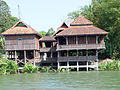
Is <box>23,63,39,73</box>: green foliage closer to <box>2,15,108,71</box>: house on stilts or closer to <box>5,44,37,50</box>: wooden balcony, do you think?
<box>2,15,108,71</box>: house on stilts

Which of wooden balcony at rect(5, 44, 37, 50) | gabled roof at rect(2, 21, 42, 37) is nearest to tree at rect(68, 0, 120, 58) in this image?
gabled roof at rect(2, 21, 42, 37)

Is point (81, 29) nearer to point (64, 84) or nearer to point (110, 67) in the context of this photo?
point (110, 67)

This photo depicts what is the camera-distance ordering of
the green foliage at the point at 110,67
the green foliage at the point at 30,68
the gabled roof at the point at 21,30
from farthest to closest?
the gabled roof at the point at 21,30 → the green foliage at the point at 110,67 → the green foliage at the point at 30,68

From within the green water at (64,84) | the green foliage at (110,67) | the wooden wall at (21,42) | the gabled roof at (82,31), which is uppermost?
the gabled roof at (82,31)

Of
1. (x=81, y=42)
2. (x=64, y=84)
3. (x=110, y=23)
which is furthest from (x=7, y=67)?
(x=110, y=23)

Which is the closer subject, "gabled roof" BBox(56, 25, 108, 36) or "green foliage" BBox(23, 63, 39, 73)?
"green foliage" BBox(23, 63, 39, 73)

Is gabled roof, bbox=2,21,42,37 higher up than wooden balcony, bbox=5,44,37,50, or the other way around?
gabled roof, bbox=2,21,42,37

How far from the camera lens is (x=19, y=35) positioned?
2838cm

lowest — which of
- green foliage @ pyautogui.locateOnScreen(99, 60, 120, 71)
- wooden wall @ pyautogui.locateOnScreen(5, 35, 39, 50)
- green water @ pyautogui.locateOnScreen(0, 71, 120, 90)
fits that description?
green water @ pyautogui.locateOnScreen(0, 71, 120, 90)

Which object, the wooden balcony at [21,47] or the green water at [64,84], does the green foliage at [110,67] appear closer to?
the green water at [64,84]

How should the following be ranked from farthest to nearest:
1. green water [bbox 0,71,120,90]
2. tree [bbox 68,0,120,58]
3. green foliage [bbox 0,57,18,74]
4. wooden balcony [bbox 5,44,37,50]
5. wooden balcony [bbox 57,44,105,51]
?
tree [bbox 68,0,120,58]
wooden balcony [bbox 5,44,37,50]
wooden balcony [bbox 57,44,105,51]
green foliage [bbox 0,57,18,74]
green water [bbox 0,71,120,90]

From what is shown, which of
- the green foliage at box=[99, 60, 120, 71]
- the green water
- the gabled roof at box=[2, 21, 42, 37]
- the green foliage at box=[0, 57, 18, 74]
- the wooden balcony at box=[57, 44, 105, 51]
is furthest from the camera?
the gabled roof at box=[2, 21, 42, 37]

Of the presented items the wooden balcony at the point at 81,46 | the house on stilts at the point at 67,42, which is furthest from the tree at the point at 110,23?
the wooden balcony at the point at 81,46

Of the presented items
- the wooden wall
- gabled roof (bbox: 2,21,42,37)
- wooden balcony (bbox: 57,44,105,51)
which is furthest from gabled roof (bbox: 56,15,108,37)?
gabled roof (bbox: 2,21,42,37)
